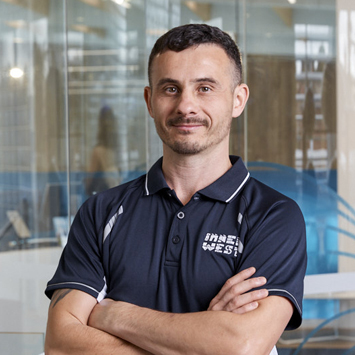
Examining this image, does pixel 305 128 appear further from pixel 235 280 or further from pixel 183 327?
pixel 183 327

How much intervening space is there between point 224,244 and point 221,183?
186 millimetres

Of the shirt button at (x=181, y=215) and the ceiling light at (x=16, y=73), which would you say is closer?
the shirt button at (x=181, y=215)

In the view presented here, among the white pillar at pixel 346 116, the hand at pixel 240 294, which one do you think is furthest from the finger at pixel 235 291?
the white pillar at pixel 346 116

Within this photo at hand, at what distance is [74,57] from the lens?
318cm

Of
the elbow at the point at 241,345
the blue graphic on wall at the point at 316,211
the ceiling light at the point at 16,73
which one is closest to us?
the elbow at the point at 241,345

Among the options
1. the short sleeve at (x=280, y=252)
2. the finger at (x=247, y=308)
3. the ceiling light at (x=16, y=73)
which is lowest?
the finger at (x=247, y=308)

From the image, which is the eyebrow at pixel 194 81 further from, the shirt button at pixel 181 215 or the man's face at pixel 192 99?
the shirt button at pixel 181 215

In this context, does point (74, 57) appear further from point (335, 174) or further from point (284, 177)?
point (335, 174)

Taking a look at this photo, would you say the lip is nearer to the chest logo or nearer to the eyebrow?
the eyebrow

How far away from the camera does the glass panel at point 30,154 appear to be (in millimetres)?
3141

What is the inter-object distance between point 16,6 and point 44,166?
889 mm

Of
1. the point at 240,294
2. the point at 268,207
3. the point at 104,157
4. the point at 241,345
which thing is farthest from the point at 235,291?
the point at 104,157

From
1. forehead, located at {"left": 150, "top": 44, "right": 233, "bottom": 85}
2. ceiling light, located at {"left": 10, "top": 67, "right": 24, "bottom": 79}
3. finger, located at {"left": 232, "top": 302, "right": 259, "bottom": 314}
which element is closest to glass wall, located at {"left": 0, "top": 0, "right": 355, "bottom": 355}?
ceiling light, located at {"left": 10, "top": 67, "right": 24, "bottom": 79}

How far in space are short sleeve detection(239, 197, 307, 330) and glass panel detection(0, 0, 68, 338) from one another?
1964mm
